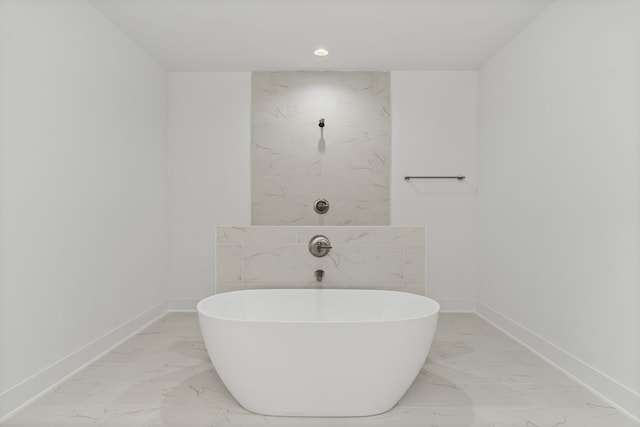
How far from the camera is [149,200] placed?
377 cm

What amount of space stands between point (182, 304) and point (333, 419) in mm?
2643

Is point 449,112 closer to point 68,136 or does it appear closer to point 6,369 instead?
point 68,136

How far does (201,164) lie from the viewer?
13.8 ft

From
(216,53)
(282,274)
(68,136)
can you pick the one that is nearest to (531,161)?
(282,274)

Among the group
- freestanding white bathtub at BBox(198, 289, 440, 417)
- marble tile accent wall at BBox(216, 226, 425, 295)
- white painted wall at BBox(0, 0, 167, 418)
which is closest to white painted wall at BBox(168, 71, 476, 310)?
white painted wall at BBox(0, 0, 167, 418)

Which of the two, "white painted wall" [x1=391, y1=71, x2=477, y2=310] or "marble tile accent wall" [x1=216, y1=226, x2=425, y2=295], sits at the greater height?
"white painted wall" [x1=391, y1=71, x2=477, y2=310]

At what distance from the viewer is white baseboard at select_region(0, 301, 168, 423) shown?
2047 mm

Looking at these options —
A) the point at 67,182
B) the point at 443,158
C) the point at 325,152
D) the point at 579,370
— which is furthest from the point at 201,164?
the point at 579,370

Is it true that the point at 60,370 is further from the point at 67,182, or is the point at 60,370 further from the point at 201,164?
the point at 201,164

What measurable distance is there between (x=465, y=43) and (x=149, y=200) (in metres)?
3.11

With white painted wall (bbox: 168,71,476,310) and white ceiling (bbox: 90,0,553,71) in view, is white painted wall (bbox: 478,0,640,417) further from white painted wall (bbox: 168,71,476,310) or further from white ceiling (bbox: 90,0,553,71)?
white painted wall (bbox: 168,71,476,310)

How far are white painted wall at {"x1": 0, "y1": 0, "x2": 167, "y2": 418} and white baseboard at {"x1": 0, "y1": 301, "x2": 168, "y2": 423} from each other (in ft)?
0.10

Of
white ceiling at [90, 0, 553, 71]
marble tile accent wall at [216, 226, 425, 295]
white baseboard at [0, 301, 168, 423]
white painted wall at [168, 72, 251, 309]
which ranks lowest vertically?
white baseboard at [0, 301, 168, 423]

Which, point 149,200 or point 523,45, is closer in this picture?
point 523,45
